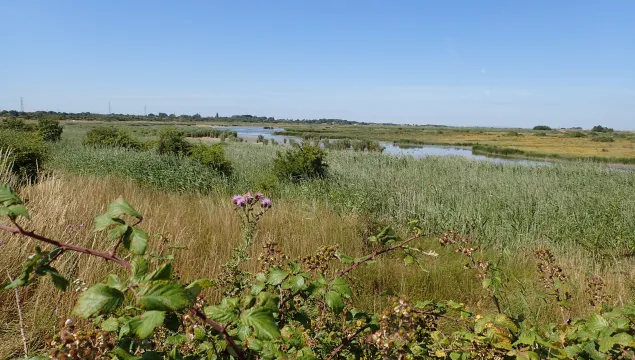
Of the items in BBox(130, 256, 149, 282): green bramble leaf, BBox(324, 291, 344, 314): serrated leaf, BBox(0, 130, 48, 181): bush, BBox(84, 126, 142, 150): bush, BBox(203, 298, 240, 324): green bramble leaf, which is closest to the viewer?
BBox(130, 256, 149, 282): green bramble leaf

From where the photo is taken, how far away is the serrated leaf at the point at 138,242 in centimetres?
78

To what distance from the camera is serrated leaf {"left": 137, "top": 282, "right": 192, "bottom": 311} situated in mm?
688

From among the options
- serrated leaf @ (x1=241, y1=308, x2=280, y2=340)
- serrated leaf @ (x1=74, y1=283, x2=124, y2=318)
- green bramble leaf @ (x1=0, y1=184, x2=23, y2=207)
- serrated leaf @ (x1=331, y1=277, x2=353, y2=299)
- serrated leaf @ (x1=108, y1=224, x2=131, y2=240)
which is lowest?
serrated leaf @ (x1=331, y1=277, x2=353, y2=299)

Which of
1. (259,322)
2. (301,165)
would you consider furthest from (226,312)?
(301,165)

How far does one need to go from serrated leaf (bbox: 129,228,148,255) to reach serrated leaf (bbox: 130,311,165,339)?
13cm

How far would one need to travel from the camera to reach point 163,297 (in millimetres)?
703

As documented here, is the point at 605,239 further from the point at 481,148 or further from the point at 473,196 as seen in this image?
the point at 481,148

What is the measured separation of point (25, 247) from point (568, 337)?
3.39 meters

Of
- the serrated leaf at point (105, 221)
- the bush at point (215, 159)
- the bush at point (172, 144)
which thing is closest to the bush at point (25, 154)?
the bush at point (215, 159)

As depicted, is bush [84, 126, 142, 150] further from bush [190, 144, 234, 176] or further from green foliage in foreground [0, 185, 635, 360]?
green foliage in foreground [0, 185, 635, 360]

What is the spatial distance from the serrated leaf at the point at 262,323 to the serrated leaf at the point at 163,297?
0.61ft

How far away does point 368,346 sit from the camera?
1.21 m

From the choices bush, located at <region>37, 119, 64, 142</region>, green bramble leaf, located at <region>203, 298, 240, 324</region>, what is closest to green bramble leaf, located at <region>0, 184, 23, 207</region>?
green bramble leaf, located at <region>203, 298, 240, 324</region>

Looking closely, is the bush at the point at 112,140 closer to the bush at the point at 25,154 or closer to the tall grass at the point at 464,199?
the tall grass at the point at 464,199
